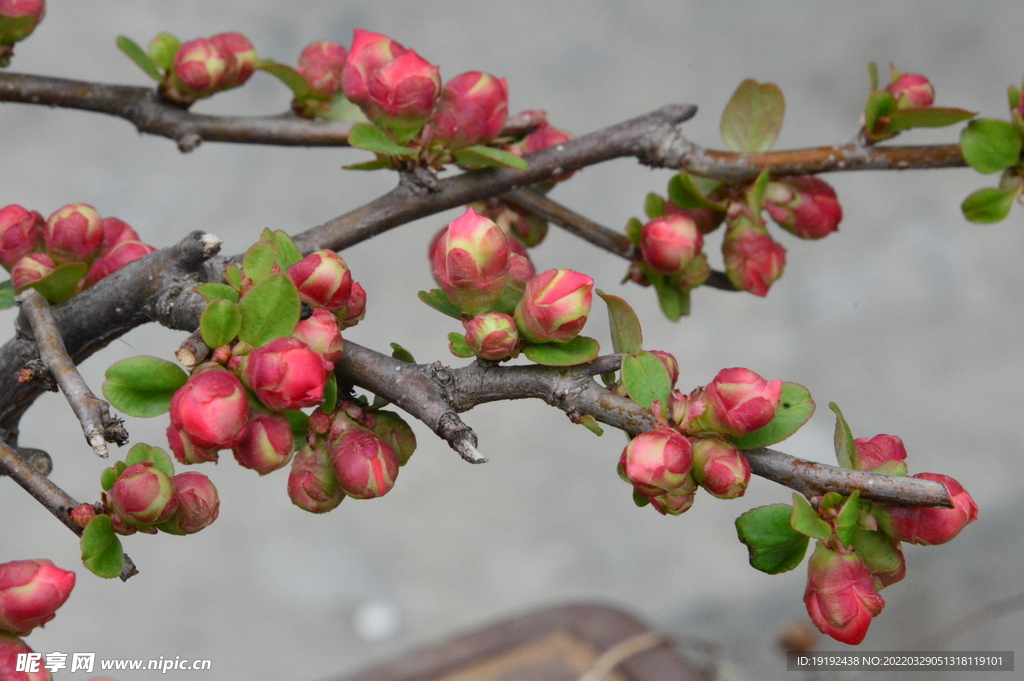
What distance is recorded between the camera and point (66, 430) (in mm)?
1536

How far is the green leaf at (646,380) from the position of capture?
1.07ft

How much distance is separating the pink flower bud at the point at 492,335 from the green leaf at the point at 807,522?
0.37 ft

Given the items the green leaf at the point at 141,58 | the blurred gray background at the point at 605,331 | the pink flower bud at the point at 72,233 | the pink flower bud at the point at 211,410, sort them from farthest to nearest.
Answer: the blurred gray background at the point at 605,331, the green leaf at the point at 141,58, the pink flower bud at the point at 72,233, the pink flower bud at the point at 211,410

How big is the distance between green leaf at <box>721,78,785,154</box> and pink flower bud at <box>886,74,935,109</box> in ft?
0.20

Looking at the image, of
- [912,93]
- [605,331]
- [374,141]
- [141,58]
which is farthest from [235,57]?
[605,331]

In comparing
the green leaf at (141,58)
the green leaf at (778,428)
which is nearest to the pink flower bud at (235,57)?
the green leaf at (141,58)

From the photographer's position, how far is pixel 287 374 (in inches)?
11.1

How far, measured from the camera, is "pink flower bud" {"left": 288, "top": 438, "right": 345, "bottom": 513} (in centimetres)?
34

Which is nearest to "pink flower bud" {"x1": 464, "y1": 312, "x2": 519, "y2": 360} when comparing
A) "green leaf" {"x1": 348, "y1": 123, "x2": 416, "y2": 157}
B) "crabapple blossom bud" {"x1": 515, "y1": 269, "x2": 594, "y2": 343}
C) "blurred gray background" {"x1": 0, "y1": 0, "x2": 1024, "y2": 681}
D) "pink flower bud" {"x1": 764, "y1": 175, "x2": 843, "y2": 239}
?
"crabapple blossom bud" {"x1": 515, "y1": 269, "x2": 594, "y2": 343}

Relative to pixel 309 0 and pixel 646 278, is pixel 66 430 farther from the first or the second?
pixel 646 278

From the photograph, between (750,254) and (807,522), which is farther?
(750,254)

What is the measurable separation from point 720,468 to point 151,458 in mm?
196

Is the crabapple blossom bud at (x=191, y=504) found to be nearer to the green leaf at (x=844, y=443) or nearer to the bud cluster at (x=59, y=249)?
the bud cluster at (x=59, y=249)

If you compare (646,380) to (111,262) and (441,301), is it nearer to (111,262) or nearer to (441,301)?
(441,301)
